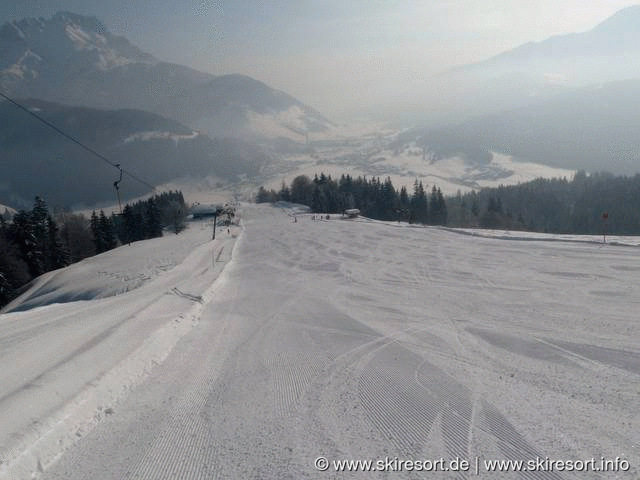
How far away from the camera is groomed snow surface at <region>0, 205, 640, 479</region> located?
175 inches

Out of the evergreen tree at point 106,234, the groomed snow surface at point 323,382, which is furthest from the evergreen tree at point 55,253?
the groomed snow surface at point 323,382

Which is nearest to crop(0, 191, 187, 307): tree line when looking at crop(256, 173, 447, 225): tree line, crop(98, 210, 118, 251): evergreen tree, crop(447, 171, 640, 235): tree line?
crop(98, 210, 118, 251): evergreen tree

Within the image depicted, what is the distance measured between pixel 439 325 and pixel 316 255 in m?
15.7

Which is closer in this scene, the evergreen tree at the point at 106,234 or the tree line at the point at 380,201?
the evergreen tree at the point at 106,234

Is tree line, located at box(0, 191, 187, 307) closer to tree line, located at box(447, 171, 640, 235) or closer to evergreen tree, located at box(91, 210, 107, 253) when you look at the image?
evergreen tree, located at box(91, 210, 107, 253)

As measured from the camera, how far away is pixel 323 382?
20.8 ft

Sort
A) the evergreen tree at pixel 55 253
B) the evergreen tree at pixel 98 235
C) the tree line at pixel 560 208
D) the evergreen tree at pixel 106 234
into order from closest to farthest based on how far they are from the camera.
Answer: the evergreen tree at pixel 55 253, the evergreen tree at pixel 98 235, the evergreen tree at pixel 106 234, the tree line at pixel 560 208

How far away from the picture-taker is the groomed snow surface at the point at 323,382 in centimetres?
445

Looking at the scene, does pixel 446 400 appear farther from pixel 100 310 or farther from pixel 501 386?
pixel 100 310

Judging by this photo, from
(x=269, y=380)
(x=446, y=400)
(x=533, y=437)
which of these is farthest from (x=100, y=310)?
(x=533, y=437)

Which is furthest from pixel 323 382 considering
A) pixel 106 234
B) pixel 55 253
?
pixel 106 234

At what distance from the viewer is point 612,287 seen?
1259 centimetres

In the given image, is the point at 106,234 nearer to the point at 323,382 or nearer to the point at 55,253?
the point at 55,253

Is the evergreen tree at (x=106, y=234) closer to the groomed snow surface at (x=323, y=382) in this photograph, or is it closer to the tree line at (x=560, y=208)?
the groomed snow surface at (x=323, y=382)
